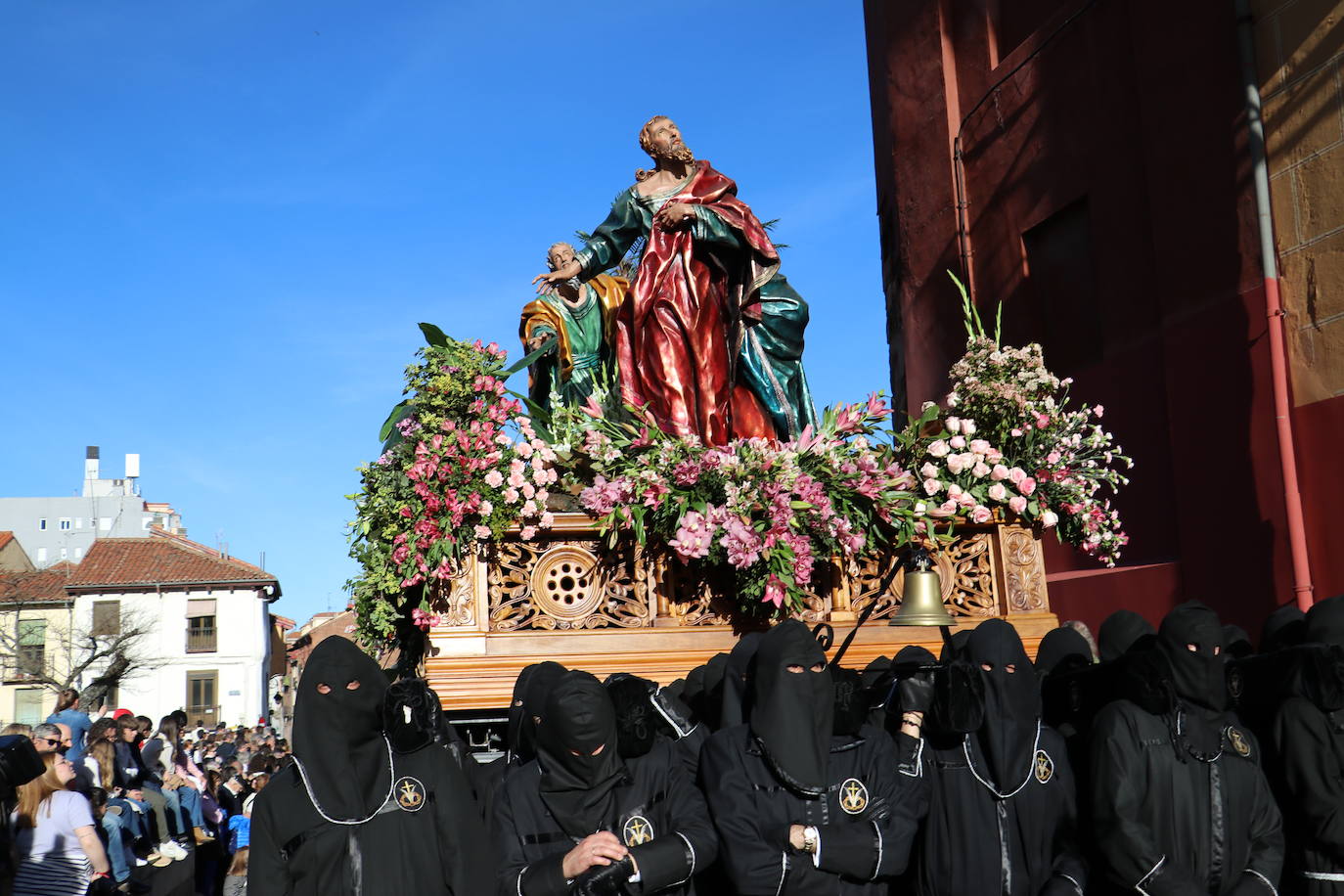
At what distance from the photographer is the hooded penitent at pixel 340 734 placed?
418 centimetres

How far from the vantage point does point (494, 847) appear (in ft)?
14.4

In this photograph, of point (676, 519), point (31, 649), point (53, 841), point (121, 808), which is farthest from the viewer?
point (31, 649)

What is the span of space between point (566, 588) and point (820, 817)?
256cm

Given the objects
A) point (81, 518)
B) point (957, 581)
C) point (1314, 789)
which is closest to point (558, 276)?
point (957, 581)

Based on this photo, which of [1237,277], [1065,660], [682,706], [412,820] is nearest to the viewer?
[412,820]

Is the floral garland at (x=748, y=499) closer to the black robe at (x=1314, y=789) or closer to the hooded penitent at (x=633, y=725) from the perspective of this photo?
the hooded penitent at (x=633, y=725)

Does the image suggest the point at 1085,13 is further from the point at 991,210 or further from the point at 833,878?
the point at 833,878

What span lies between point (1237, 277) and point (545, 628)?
5871mm

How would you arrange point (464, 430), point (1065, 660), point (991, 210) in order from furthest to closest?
point (991, 210) < point (464, 430) < point (1065, 660)

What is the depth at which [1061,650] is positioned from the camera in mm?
6168

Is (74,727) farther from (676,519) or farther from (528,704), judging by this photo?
(528,704)

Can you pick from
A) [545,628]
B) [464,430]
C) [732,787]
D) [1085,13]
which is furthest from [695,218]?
[1085,13]

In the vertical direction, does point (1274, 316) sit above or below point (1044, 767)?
above

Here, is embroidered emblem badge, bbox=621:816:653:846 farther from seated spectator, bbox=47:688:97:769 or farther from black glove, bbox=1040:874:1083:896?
seated spectator, bbox=47:688:97:769
